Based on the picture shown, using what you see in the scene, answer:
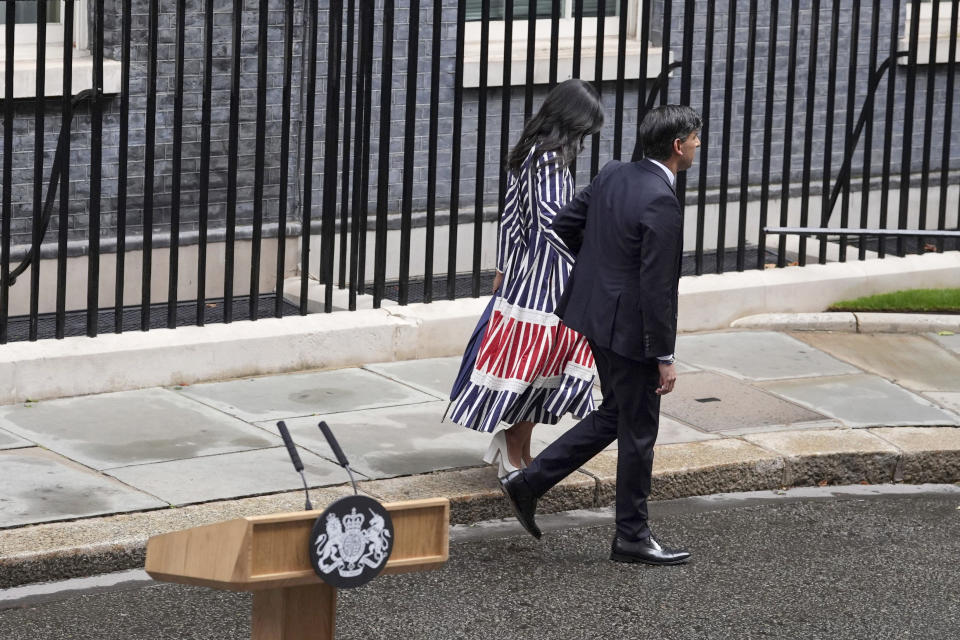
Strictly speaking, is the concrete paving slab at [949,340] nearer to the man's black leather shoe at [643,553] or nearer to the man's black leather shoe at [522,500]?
the man's black leather shoe at [643,553]

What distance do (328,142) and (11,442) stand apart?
7.63ft

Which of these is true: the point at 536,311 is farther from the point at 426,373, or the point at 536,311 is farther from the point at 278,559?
the point at 278,559

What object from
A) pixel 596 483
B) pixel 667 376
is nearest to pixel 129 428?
pixel 596 483

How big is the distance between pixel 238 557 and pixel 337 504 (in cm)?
24

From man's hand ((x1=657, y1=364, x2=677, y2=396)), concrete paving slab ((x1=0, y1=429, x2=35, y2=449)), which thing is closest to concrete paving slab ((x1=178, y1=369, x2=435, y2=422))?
concrete paving slab ((x1=0, y1=429, x2=35, y2=449))

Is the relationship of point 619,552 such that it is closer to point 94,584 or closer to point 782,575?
point 782,575

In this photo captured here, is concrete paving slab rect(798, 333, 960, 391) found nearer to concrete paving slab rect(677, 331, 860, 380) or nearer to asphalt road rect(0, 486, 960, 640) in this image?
concrete paving slab rect(677, 331, 860, 380)

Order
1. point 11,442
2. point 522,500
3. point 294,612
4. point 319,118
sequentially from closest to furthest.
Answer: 1. point 294,612
2. point 522,500
3. point 11,442
4. point 319,118

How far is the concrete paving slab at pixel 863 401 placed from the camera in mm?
7727

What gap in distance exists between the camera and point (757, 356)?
8.90 m

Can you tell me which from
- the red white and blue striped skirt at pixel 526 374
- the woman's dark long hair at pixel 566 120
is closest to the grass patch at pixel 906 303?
the red white and blue striped skirt at pixel 526 374

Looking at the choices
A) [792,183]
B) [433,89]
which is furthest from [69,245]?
[792,183]

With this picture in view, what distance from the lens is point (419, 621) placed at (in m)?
5.33

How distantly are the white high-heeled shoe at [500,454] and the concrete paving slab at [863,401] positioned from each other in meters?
1.97
